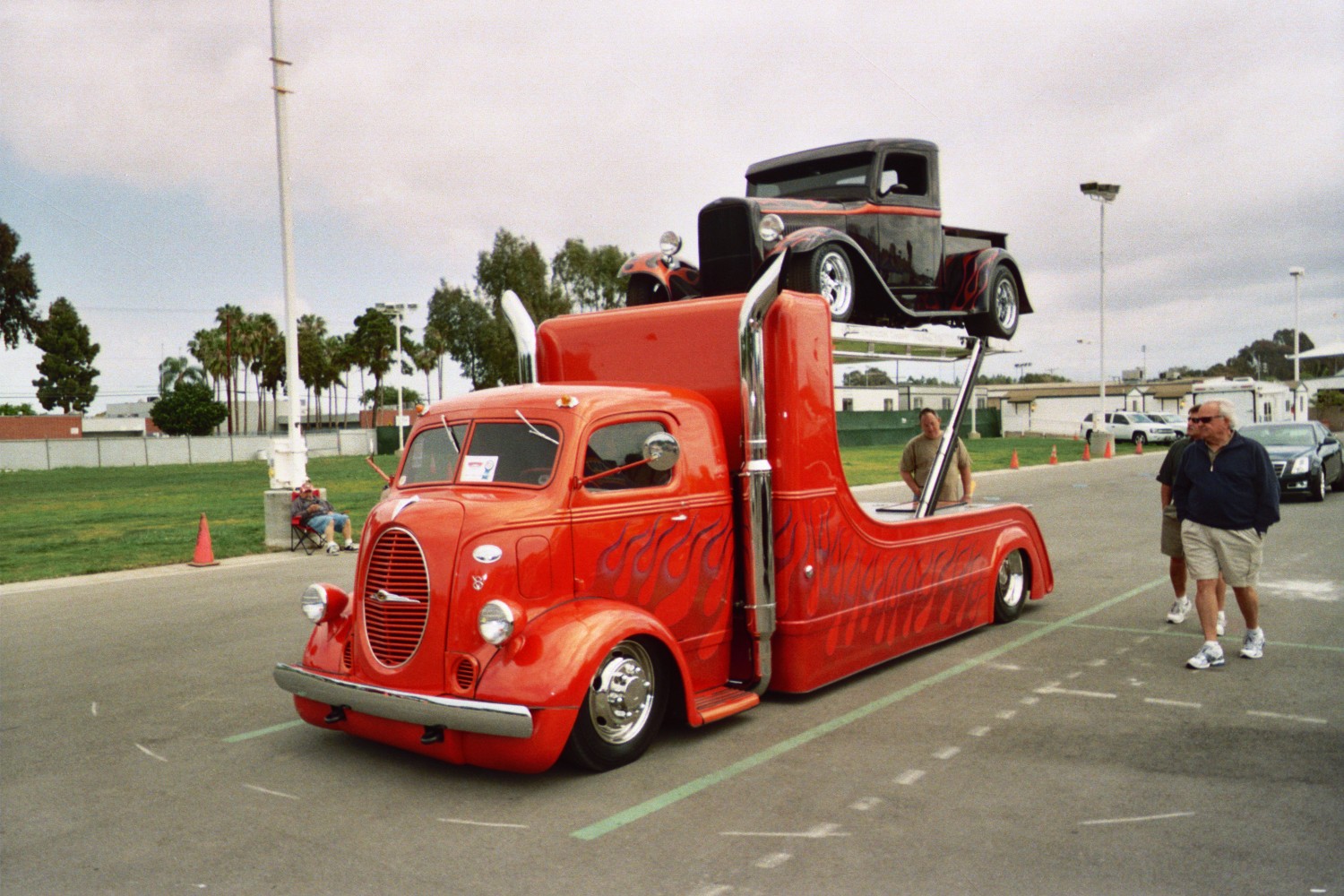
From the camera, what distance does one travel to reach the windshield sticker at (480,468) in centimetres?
559

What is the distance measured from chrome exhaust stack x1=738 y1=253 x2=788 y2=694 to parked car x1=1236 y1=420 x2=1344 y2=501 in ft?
48.3

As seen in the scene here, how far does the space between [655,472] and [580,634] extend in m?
1.22

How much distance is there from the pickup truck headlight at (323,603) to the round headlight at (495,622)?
138cm

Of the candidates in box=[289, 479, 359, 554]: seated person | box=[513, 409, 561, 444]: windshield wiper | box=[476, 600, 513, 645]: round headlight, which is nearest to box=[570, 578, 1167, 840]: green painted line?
box=[476, 600, 513, 645]: round headlight

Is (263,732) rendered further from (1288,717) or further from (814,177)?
(814,177)

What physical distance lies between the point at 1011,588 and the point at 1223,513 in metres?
2.35

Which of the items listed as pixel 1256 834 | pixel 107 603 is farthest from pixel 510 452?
pixel 107 603

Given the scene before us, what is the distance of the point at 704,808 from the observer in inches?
185

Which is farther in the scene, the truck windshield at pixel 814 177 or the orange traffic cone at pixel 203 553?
the orange traffic cone at pixel 203 553

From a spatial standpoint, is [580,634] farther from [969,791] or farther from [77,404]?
[77,404]

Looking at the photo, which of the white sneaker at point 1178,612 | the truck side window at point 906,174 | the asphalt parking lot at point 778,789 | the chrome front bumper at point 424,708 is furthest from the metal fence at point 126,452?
the chrome front bumper at point 424,708

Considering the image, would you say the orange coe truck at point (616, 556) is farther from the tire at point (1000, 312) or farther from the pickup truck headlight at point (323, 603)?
the tire at point (1000, 312)

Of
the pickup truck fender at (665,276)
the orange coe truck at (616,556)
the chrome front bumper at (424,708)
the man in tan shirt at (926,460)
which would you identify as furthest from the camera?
the man in tan shirt at (926,460)

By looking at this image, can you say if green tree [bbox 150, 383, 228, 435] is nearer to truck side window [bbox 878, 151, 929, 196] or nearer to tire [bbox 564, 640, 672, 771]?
truck side window [bbox 878, 151, 929, 196]
